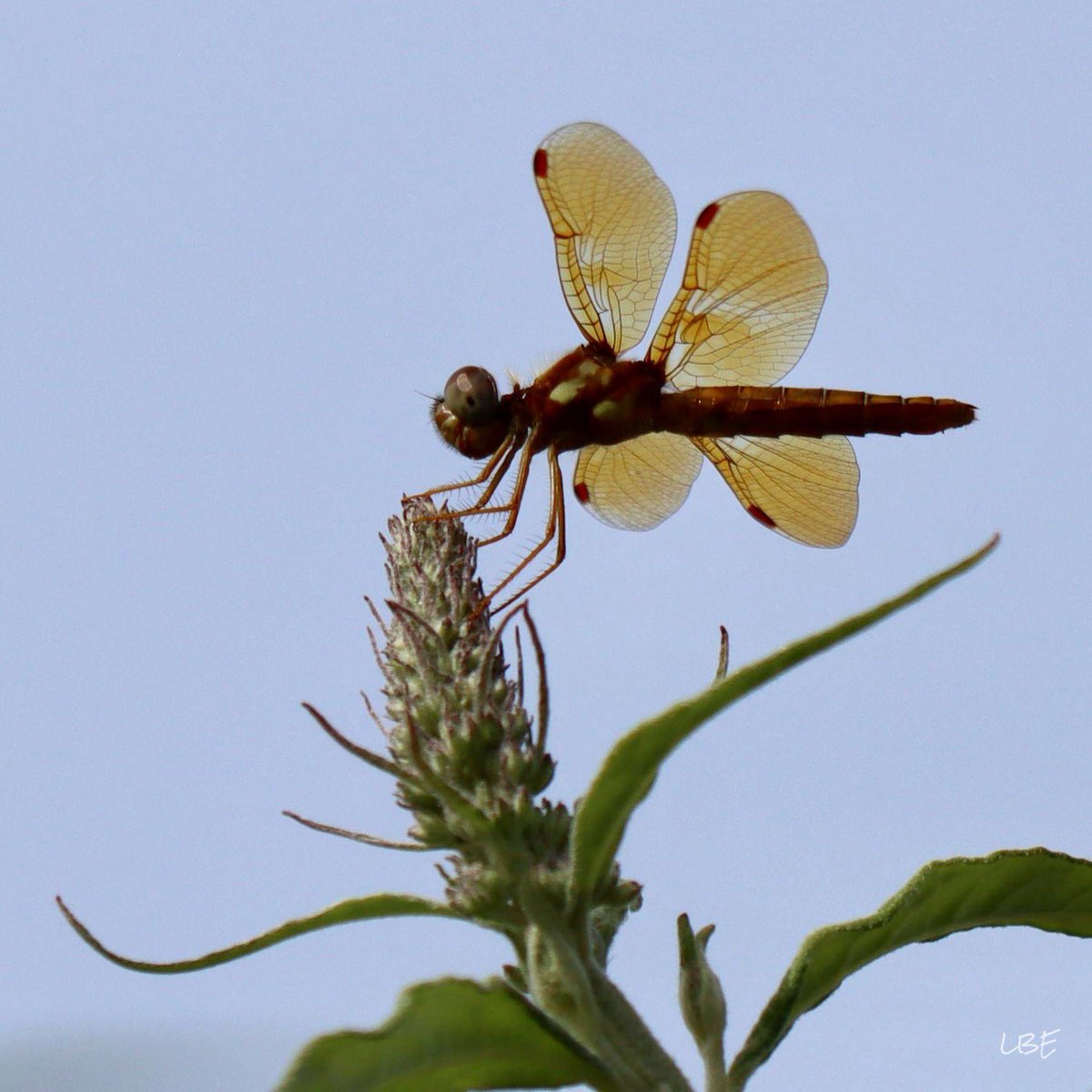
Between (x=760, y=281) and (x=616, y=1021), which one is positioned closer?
(x=616, y=1021)

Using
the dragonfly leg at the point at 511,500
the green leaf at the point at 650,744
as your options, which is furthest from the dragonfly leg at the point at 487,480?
the green leaf at the point at 650,744

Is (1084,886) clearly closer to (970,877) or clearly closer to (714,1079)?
(970,877)

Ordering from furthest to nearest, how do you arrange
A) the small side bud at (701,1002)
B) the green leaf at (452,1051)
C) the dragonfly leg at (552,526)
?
1. the dragonfly leg at (552,526)
2. the small side bud at (701,1002)
3. the green leaf at (452,1051)

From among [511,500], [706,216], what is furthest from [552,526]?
[706,216]

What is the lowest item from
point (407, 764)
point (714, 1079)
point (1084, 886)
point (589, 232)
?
point (714, 1079)

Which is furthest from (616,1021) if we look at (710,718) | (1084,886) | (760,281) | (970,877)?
(760,281)

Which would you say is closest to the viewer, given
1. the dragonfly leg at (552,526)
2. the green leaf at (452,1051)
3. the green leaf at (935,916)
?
the green leaf at (452,1051)

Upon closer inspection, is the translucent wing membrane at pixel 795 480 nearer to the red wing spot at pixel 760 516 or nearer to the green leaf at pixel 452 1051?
the red wing spot at pixel 760 516

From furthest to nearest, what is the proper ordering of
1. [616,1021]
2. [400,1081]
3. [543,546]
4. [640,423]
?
[640,423]
[543,546]
[616,1021]
[400,1081]
